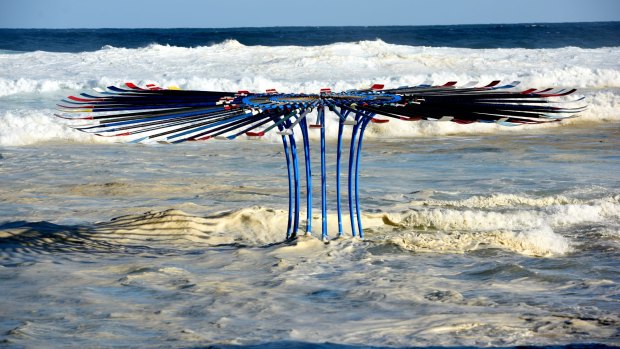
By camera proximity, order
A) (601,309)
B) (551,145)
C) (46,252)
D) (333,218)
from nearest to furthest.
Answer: (601,309)
(46,252)
(333,218)
(551,145)

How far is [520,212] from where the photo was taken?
8234 mm

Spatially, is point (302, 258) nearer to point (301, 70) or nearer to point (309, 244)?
point (309, 244)

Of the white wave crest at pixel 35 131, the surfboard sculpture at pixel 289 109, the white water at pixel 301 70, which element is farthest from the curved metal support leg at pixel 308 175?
the white water at pixel 301 70

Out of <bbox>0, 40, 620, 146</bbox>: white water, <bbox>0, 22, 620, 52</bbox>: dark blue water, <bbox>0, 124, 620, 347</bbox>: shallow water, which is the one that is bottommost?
<bbox>0, 124, 620, 347</bbox>: shallow water

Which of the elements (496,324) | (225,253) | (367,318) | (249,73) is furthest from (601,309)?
(249,73)

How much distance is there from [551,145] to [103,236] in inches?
321

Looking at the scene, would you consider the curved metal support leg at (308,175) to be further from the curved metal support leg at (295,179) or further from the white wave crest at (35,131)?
the white wave crest at (35,131)

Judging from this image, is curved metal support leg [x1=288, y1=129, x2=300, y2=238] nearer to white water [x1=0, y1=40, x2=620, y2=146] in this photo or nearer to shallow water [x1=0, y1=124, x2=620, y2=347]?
shallow water [x1=0, y1=124, x2=620, y2=347]

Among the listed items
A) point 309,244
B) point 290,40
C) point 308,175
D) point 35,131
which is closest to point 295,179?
point 308,175

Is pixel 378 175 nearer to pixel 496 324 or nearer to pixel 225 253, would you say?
pixel 225 253

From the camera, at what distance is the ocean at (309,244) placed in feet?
16.3

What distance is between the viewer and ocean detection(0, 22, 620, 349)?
4.96m

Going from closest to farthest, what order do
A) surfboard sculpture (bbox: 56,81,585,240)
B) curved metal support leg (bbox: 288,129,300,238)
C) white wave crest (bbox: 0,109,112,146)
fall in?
1. surfboard sculpture (bbox: 56,81,585,240)
2. curved metal support leg (bbox: 288,129,300,238)
3. white wave crest (bbox: 0,109,112,146)

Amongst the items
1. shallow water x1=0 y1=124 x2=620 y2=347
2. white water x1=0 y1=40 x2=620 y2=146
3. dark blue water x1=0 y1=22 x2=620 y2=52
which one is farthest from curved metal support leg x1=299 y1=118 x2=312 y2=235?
dark blue water x1=0 y1=22 x2=620 y2=52
